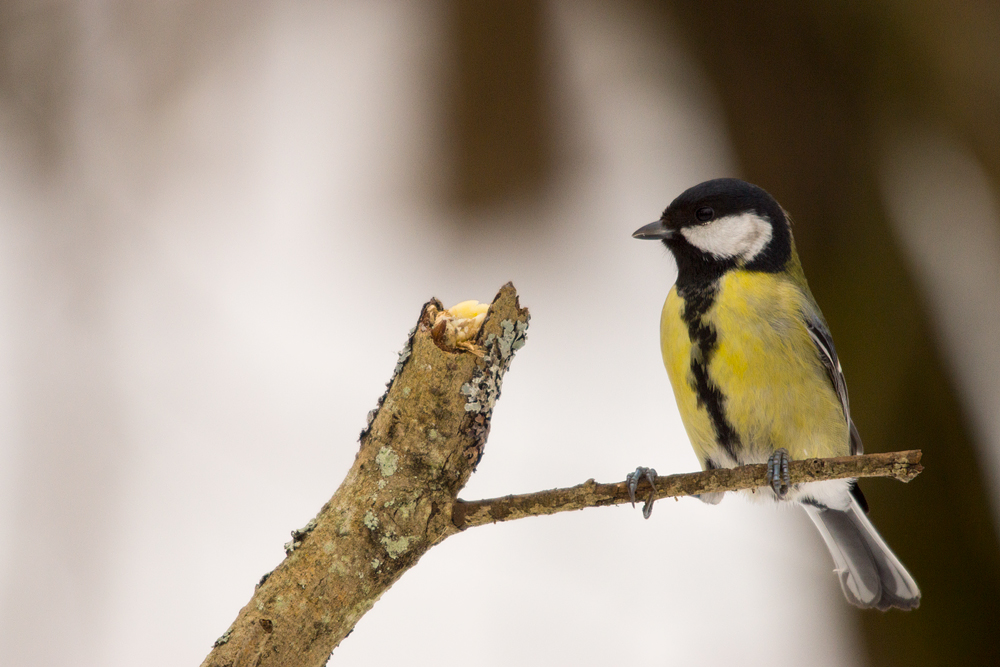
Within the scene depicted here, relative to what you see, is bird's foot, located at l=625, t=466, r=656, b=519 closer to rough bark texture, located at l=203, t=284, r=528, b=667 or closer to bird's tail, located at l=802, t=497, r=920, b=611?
rough bark texture, located at l=203, t=284, r=528, b=667

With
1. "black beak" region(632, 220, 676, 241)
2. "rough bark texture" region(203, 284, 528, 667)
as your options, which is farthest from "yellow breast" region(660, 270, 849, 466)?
"rough bark texture" region(203, 284, 528, 667)

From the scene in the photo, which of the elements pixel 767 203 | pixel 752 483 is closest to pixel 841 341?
pixel 767 203

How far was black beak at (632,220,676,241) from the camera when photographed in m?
1.17

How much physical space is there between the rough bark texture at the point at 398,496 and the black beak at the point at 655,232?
20.3 inches

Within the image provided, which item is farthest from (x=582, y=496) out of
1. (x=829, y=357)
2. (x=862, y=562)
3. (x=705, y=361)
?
(x=862, y=562)

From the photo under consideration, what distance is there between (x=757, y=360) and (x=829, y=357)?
5.4 inches

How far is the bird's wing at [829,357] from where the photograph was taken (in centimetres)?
110

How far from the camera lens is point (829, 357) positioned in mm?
1108

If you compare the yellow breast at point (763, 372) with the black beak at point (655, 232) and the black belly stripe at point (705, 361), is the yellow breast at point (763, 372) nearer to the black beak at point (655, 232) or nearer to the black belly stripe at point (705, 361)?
the black belly stripe at point (705, 361)

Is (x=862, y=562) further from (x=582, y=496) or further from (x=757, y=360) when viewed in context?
(x=582, y=496)

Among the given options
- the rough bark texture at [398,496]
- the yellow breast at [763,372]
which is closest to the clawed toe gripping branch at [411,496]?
the rough bark texture at [398,496]

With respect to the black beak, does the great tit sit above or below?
below


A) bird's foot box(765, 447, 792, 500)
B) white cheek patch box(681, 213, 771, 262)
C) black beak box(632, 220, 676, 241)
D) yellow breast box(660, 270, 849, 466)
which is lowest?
bird's foot box(765, 447, 792, 500)

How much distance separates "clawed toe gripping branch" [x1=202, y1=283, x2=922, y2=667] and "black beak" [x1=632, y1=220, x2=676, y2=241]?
20.2 inches
